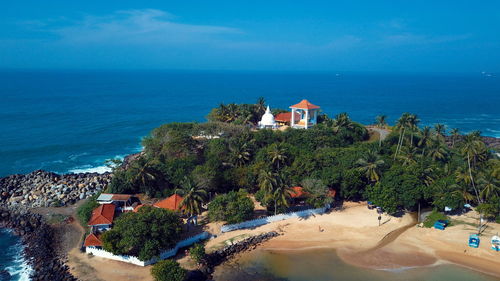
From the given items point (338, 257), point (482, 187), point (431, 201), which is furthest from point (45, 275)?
point (482, 187)

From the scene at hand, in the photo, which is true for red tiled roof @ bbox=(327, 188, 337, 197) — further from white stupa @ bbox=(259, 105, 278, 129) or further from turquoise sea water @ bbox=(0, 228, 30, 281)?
turquoise sea water @ bbox=(0, 228, 30, 281)

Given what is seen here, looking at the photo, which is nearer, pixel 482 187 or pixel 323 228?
pixel 323 228

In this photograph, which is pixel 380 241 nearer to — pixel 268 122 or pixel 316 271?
pixel 316 271

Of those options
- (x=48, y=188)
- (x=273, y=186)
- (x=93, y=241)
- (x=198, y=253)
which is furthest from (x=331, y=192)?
(x=48, y=188)

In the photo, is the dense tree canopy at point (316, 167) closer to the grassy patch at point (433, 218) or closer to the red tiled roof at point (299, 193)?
the grassy patch at point (433, 218)

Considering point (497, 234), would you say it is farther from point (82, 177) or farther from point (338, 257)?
point (82, 177)

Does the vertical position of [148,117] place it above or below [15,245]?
above
